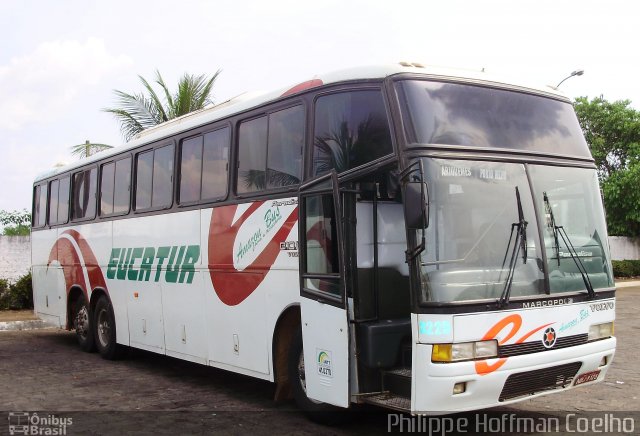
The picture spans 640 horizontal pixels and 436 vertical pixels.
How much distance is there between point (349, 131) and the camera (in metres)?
6.61

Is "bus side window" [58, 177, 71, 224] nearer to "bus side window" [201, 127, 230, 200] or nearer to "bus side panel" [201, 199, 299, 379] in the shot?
"bus side window" [201, 127, 230, 200]

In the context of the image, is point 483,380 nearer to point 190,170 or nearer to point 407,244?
point 407,244

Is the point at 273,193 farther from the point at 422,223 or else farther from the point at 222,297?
the point at 422,223

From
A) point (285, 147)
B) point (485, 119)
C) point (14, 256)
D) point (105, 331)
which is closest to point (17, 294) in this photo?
point (14, 256)

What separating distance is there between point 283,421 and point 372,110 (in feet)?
10.7

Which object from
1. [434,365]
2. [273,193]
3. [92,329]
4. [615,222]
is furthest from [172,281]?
[615,222]

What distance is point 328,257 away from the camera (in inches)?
255

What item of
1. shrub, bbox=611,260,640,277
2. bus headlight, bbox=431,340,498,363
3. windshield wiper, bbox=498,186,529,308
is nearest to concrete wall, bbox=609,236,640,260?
shrub, bbox=611,260,640,277

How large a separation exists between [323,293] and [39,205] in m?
10.4

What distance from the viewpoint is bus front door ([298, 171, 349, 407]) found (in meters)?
6.23

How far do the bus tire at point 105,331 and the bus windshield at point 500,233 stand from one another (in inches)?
293

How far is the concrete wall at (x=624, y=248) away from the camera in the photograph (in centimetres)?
3266

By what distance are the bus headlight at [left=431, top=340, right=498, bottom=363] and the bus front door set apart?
95 cm

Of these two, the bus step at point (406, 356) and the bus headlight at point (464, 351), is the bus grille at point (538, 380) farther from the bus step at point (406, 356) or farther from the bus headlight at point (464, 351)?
the bus step at point (406, 356)
